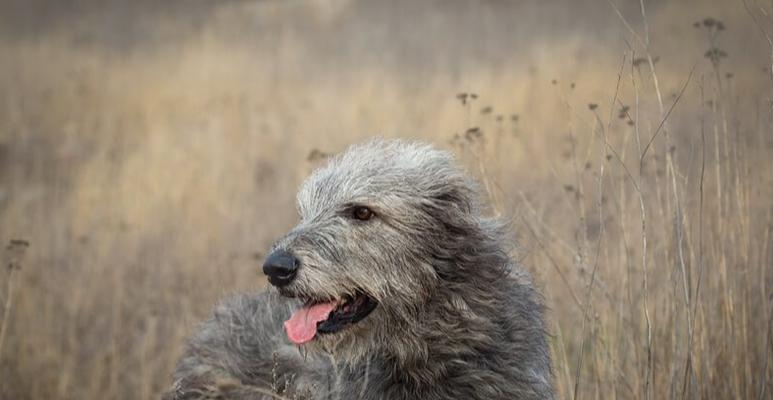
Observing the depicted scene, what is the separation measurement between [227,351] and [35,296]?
530cm

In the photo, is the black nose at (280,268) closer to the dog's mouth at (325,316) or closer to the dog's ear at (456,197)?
the dog's mouth at (325,316)

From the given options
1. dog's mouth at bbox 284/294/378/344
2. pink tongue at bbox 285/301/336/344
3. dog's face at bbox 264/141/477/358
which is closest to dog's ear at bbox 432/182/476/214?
dog's face at bbox 264/141/477/358

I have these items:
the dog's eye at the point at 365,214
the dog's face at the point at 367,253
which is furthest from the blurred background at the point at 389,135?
the dog's eye at the point at 365,214

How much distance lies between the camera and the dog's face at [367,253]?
14.6ft

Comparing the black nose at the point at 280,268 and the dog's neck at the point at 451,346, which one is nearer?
the black nose at the point at 280,268

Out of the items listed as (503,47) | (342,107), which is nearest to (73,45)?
(342,107)

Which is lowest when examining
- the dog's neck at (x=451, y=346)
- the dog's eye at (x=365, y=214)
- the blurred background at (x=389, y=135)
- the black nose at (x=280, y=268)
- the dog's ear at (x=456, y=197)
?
the dog's neck at (x=451, y=346)

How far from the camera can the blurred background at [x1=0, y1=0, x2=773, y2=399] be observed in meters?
5.75

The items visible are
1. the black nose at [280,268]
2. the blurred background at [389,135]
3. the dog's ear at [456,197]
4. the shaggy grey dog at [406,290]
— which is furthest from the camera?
the blurred background at [389,135]

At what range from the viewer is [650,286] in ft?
23.0

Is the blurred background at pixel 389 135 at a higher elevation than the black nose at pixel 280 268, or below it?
higher

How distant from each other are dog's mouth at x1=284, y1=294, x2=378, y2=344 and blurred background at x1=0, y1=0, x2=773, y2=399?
1.03 meters

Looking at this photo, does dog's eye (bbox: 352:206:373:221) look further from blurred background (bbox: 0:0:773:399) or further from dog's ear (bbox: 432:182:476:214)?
blurred background (bbox: 0:0:773:399)

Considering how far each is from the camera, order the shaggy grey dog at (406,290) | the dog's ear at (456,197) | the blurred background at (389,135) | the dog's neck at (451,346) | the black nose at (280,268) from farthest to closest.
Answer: the blurred background at (389,135) → the dog's ear at (456,197) → the dog's neck at (451,346) → the shaggy grey dog at (406,290) → the black nose at (280,268)
